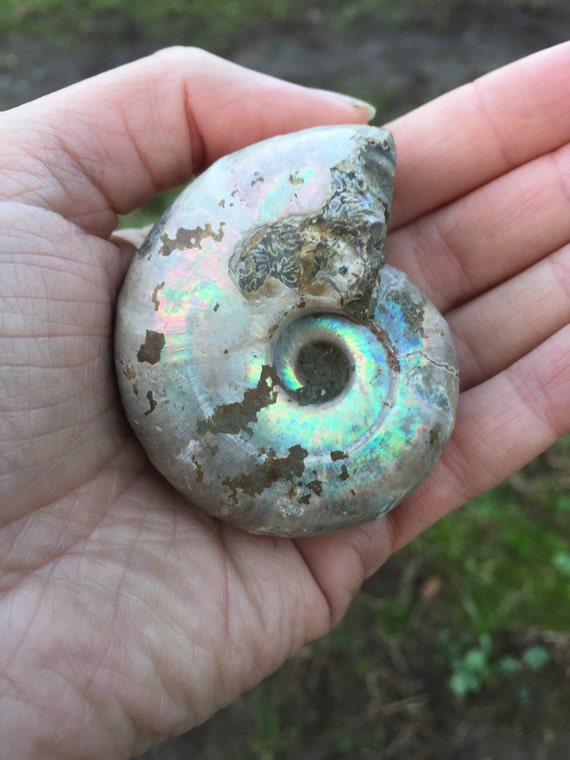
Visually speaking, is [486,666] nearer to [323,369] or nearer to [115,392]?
[323,369]

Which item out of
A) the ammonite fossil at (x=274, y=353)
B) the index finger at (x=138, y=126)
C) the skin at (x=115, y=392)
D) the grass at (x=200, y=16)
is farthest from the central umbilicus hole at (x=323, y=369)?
the grass at (x=200, y=16)

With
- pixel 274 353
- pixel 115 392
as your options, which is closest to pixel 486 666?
pixel 274 353

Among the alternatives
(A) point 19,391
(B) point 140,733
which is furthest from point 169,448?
(B) point 140,733

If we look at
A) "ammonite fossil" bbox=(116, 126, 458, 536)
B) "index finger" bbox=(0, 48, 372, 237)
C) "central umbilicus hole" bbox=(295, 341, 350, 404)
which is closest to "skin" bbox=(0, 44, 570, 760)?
"index finger" bbox=(0, 48, 372, 237)

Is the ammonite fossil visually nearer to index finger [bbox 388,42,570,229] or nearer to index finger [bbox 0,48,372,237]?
index finger [bbox 0,48,372,237]

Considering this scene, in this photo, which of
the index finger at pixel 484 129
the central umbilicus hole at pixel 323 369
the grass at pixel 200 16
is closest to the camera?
the central umbilicus hole at pixel 323 369

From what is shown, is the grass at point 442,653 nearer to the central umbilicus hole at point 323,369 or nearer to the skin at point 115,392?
the skin at point 115,392
